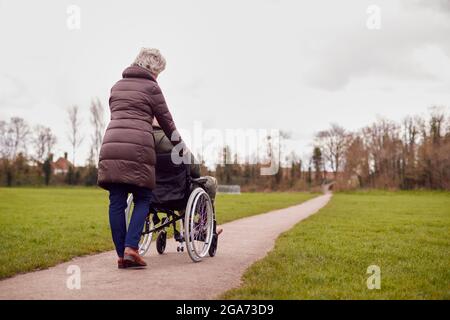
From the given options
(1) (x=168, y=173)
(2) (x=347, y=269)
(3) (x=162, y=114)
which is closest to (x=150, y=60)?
(3) (x=162, y=114)

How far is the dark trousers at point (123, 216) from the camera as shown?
452cm

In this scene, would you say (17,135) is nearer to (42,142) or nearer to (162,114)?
(42,142)

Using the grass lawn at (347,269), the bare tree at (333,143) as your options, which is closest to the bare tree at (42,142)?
the bare tree at (333,143)

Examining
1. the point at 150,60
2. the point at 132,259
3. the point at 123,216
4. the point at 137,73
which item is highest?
the point at 150,60

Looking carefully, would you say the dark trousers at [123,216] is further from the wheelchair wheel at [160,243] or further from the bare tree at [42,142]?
the bare tree at [42,142]

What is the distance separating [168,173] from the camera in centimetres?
516

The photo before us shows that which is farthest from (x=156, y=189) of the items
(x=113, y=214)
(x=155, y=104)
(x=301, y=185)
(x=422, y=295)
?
(x=301, y=185)

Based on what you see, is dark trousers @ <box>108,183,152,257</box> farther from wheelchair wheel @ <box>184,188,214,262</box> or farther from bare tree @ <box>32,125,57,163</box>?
bare tree @ <box>32,125,57,163</box>

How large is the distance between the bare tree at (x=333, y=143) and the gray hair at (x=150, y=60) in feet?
225

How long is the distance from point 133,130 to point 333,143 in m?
71.8

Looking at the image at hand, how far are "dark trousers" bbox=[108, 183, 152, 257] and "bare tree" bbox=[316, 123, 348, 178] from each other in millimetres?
68644

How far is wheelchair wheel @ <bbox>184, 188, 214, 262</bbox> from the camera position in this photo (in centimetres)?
493

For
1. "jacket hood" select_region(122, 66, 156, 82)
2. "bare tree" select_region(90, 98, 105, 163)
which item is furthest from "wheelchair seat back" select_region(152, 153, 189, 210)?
"bare tree" select_region(90, 98, 105, 163)
